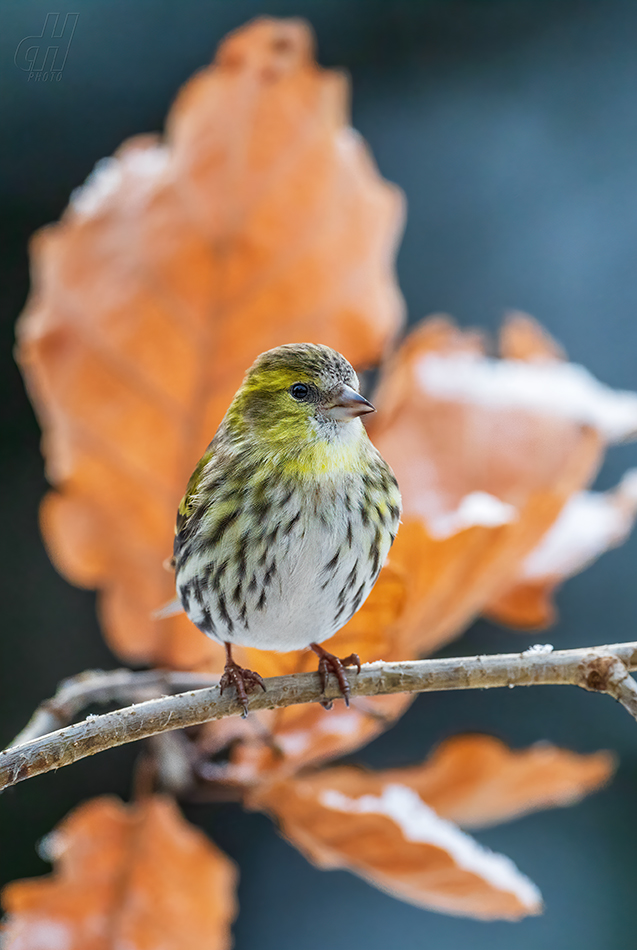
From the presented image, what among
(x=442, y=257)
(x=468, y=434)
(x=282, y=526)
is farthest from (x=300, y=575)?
(x=442, y=257)

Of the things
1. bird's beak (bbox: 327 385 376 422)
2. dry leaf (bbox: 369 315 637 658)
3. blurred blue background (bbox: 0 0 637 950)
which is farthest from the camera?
blurred blue background (bbox: 0 0 637 950)

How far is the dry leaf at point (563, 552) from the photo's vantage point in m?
0.34

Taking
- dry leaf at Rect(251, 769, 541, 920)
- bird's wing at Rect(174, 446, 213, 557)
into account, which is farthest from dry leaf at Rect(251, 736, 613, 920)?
bird's wing at Rect(174, 446, 213, 557)

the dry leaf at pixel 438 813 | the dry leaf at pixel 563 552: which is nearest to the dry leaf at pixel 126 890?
the dry leaf at pixel 438 813

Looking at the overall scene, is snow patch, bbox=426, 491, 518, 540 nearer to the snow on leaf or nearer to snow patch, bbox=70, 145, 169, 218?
the snow on leaf

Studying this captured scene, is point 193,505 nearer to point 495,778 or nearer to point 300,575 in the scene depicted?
point 300,575

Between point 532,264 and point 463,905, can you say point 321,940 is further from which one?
point 532,264

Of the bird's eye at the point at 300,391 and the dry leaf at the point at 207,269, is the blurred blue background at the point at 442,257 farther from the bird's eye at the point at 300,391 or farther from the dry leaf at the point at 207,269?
the bird's eye at the point at 300,391

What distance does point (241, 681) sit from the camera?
0.24m

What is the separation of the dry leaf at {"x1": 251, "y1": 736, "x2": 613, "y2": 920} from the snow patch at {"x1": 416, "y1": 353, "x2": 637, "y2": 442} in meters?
0.13

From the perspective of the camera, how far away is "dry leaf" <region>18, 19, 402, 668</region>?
32 centimetres

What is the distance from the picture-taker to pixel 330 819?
0.28m

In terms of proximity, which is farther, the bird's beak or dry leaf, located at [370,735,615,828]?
dry leaf, located at [370,735,615,828]

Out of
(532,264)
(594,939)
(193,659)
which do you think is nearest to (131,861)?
(193,659)
